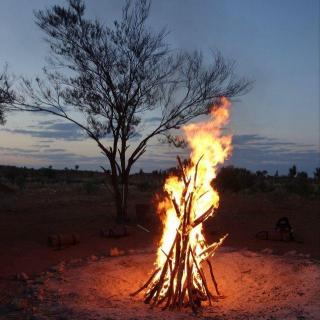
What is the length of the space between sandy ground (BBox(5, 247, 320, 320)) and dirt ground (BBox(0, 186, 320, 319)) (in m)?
0.58

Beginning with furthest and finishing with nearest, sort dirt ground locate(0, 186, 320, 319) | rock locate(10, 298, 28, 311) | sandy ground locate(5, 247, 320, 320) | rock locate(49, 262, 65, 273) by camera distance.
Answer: dirt ground locate(0, 186, 320, 319)
rock locate(49, 262, 65, 273)
rock locate(10, 298, 28, 311)
sandy ground locate(5, 247, 320, 320)

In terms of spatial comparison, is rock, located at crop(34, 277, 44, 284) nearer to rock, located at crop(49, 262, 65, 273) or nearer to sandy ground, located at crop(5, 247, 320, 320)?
sandy ground, located at crop(5, 247, 320, 320)

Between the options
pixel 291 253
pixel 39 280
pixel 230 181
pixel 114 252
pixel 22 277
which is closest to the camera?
pixel 39 280

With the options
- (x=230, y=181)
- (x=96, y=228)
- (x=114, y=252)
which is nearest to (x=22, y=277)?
(x=114, y=252)

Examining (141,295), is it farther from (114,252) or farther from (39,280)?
(114,252)

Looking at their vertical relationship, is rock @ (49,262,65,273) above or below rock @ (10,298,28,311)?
above

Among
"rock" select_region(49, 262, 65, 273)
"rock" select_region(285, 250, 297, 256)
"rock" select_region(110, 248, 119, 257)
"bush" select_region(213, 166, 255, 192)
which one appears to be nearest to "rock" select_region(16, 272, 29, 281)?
"rock" select_region(49, 262, 65, 273)

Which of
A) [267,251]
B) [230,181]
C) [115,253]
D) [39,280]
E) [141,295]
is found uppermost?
[230,181]

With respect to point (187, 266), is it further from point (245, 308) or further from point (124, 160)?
point (124, 160)

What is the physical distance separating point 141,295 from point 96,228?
257 inches

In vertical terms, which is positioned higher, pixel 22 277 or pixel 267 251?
pixel 267 251

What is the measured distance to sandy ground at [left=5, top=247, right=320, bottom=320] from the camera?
721 centimetres

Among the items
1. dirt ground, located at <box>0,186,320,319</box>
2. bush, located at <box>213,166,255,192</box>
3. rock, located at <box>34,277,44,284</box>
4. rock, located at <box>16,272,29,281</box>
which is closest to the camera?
rock, located at <box>34,277,44,284</box>

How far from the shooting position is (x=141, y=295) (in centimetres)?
841
